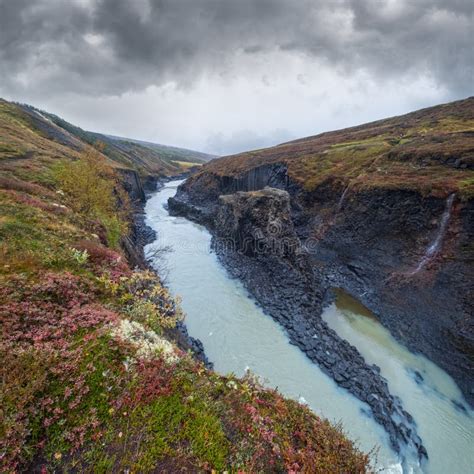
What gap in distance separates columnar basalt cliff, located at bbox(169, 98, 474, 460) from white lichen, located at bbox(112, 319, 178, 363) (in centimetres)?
1516

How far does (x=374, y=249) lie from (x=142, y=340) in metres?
36.6

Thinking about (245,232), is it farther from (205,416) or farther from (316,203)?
(205,416)

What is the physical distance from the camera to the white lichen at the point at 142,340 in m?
7.81

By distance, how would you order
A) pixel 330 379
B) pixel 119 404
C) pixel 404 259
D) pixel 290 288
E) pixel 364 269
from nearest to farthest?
pixel 119 404 → pixel 330 379 → pixel 290 288 → pixel 404 259 → pixel 364 269

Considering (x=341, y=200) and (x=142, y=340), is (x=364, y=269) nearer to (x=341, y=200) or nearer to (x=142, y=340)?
(x=341, y=200)

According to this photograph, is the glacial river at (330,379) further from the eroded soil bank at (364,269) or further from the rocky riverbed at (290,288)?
the eroded soil bank at (364,269)

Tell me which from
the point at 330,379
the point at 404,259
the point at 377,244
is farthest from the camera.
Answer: the point at 377,244

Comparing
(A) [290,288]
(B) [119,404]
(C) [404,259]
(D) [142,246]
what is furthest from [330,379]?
(D) [142,246]

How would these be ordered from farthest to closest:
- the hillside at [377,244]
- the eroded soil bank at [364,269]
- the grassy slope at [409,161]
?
the grassy slope at [409,161] < the hillside at [377,244] < the eroded soil bank at [364,269]

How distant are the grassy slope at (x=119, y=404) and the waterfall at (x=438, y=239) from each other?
3000cm

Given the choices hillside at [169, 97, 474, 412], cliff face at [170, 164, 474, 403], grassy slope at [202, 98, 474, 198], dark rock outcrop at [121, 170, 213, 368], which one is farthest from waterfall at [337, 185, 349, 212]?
dark rock outcrop at [121, 170, 213, 368]

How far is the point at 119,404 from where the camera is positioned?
624cm

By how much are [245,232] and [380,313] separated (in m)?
20.7

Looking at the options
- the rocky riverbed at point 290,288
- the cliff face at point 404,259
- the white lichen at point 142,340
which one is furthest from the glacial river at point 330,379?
the white lichen at point 142,340
